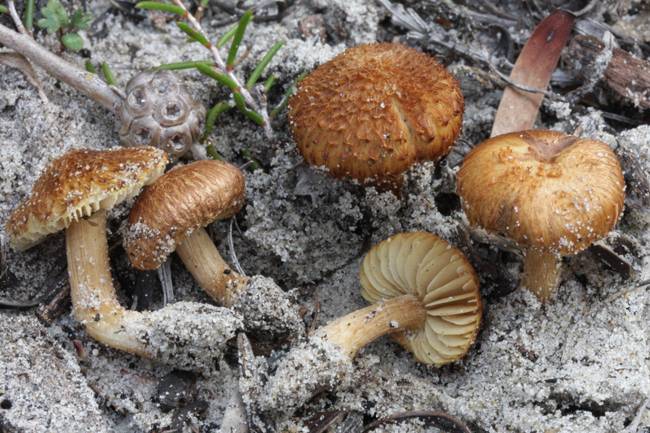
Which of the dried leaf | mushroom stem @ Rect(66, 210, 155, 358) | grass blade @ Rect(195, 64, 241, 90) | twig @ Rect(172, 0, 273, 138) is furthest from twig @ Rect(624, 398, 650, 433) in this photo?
the dried leaf

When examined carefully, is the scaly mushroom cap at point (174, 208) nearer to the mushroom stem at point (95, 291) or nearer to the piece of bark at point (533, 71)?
the mushroom stem at point (95, 291)

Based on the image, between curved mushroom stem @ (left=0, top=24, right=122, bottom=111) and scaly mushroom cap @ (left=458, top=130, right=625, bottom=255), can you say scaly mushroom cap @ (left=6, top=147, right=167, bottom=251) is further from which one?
scaly mushroom cap @ (left=458, top=130, right=625, bottom=255)

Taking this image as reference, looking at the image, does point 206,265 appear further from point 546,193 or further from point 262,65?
point 546,193

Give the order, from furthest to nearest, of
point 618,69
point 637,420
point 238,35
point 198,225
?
point 618,69 → point 238,35 → point 198,225 → point 637,420

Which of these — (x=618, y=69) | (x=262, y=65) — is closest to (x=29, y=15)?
(x=262, y=65)

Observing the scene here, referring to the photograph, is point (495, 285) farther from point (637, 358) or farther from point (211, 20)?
point (211, 20)
